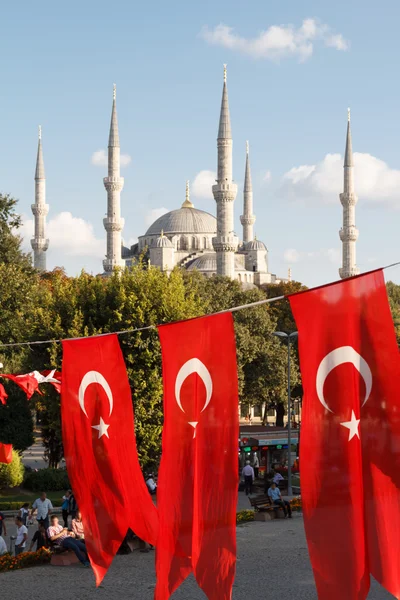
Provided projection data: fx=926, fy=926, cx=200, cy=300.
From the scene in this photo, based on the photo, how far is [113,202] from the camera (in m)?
96.8

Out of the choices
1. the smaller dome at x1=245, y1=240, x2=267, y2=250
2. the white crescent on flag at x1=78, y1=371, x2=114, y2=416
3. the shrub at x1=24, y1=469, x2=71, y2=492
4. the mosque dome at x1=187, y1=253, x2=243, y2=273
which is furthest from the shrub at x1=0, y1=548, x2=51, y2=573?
the smaller dome at x1=245, y1=240, x2=267, y2=250

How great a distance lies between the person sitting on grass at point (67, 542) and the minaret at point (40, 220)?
291ft

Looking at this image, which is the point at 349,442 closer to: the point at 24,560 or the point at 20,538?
the point at 24,560

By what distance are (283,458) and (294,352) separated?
1748 centimetres

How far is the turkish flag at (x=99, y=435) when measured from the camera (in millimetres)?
11742

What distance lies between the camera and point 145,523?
12297 mm

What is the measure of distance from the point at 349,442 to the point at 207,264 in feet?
368

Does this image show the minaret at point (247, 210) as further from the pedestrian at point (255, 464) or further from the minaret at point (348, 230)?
the pedestrian at point (255, 464)

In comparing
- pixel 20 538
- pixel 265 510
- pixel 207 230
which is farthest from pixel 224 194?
pixel 20 538

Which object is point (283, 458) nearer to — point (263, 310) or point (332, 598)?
point (263, 310)

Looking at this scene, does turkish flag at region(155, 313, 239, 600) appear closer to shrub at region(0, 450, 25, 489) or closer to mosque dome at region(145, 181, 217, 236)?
shrub at region(0, 450, 25, 489)

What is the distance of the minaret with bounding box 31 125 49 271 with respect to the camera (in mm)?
106450

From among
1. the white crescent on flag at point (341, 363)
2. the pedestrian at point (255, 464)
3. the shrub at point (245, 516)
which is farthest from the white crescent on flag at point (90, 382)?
the pedestrian at point (255, 464)

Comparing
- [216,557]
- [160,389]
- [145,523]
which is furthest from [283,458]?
[216,557]
